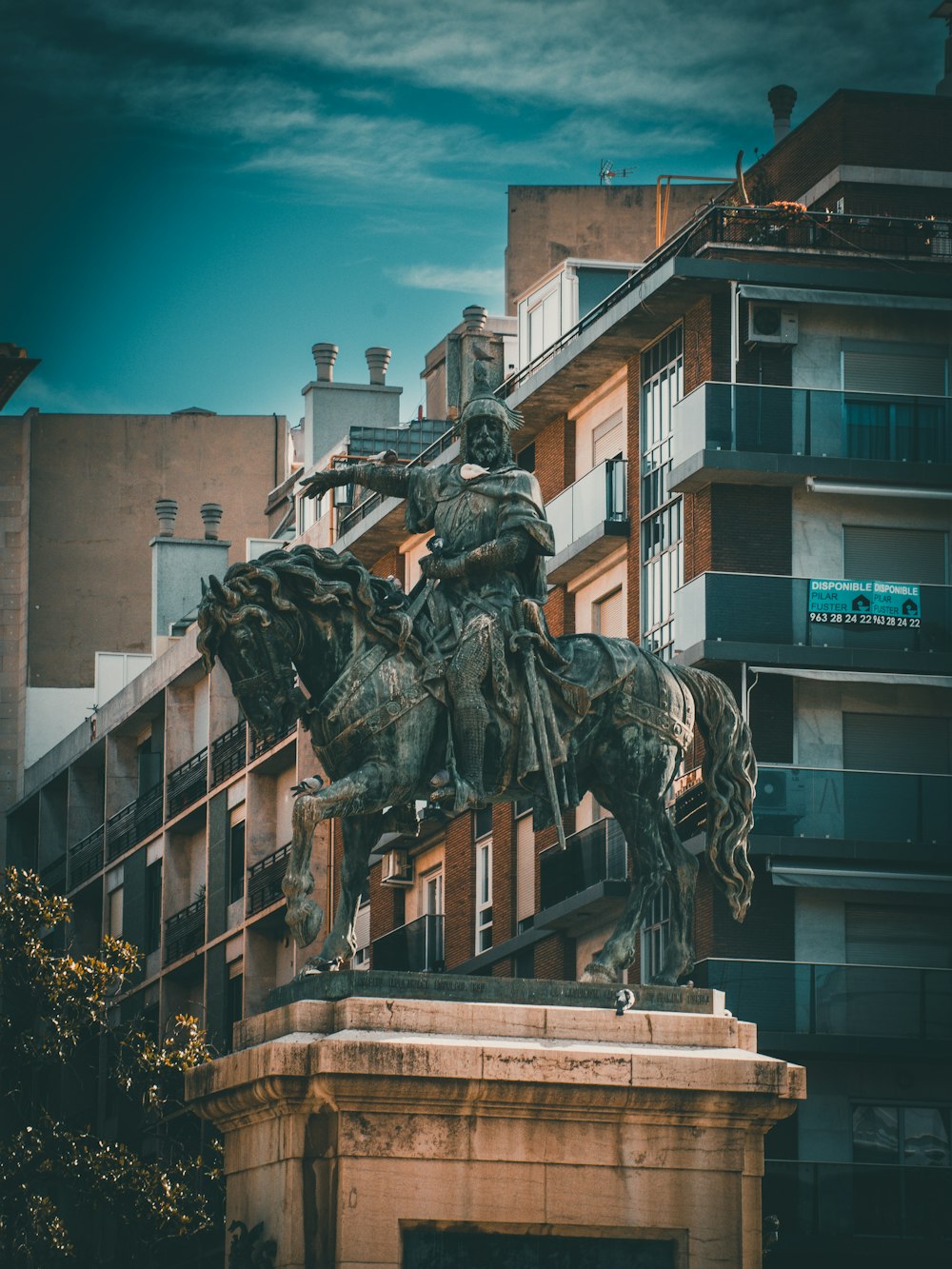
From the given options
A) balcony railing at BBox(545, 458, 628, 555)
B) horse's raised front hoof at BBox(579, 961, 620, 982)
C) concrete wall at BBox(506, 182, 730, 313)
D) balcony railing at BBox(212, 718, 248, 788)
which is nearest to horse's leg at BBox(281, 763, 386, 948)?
horse's raised front hoof at BBox(579, 961, 620, 982)

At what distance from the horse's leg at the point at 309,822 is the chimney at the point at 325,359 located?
2304 inches

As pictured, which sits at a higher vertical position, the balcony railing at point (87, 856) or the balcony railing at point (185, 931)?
the balcony railing at point (87, 856)

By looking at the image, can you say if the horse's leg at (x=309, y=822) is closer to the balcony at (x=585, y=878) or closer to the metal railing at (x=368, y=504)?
the balcony at (x=585, y=878)

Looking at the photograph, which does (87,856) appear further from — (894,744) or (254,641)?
(254,641)

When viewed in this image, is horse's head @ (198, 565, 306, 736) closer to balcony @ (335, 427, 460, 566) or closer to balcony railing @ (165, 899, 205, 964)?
balcony @ (335, 427, 460, 566)

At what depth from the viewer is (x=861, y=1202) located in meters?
45.3

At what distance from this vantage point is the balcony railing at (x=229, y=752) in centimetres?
7062

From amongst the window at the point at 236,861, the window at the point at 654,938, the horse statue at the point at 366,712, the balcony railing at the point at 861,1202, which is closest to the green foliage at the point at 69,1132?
the window at the point at 654,938

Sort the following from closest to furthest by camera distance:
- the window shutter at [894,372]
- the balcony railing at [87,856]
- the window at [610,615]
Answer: the window shutter at [894,372], the window at [610,615], the balcony railing at [87,856]

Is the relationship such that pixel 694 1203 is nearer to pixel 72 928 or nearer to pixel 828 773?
pixel 828 773

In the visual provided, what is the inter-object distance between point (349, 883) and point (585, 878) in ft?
109

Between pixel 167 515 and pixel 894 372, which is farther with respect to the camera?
pixel 167 515

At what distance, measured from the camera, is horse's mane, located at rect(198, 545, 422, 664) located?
19.0m

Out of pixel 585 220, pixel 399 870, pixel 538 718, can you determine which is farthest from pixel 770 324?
pixel 538 718
